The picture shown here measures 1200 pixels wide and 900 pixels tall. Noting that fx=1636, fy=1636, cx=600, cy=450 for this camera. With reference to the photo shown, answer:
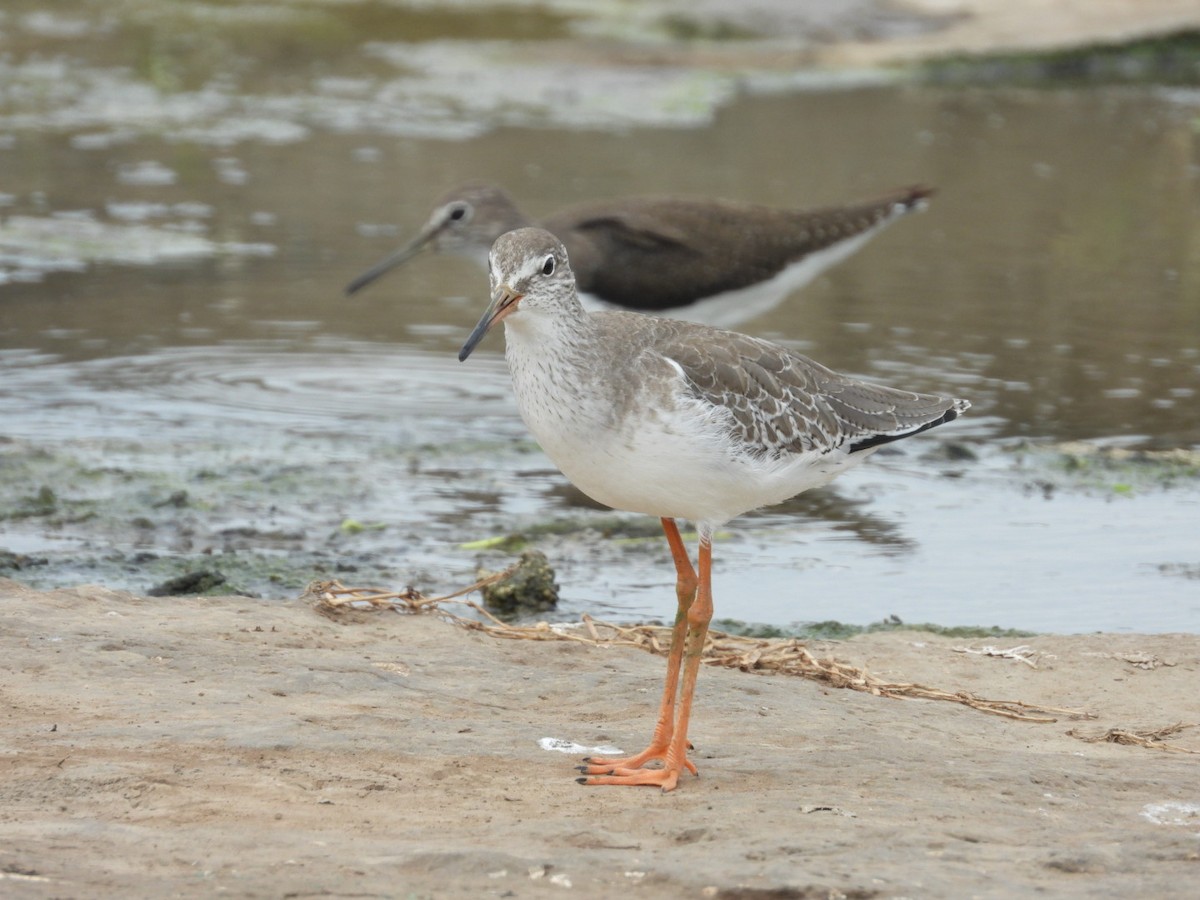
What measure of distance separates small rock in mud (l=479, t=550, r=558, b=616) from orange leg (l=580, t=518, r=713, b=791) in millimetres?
1419

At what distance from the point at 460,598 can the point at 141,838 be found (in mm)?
3166

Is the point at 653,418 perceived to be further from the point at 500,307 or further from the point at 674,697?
the point at 674,697

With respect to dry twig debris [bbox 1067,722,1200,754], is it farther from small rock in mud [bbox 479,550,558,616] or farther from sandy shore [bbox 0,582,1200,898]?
small rock in mud [bbox 479,550,558,616]

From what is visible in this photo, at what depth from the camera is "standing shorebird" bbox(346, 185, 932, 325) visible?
36.0 feet

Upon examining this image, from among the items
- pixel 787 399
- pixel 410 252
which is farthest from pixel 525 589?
pixel 410 252

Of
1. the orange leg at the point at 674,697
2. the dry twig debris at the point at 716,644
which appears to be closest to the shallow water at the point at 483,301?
the dry twig debris at the point at 716,644

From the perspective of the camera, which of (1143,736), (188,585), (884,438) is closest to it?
(1143,736)

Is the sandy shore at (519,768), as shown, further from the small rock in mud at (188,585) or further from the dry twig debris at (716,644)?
the small rock in mud at (188,585)

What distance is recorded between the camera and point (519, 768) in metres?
5.20

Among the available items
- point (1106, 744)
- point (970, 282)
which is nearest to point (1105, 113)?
point (970, 282)

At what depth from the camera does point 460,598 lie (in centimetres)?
753

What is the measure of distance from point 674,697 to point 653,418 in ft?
3.18

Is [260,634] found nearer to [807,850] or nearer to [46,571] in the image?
[46,571]

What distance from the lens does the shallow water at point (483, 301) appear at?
27.2 ft
